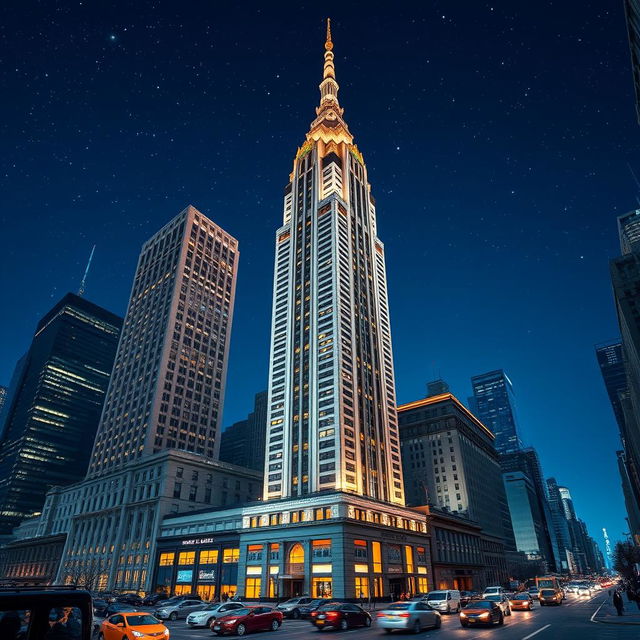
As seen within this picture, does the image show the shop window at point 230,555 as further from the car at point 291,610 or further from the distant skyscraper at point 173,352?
the car at point 291,610

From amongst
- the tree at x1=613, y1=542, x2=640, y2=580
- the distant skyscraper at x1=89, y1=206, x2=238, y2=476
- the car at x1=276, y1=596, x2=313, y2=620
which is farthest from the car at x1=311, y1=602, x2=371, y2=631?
the distant skyscraper at x1=89, y1=206, x2=238, y2=476

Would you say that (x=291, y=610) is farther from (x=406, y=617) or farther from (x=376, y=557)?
(x=376, y=557)

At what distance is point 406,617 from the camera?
2198cm

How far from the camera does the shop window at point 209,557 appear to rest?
7547 cm

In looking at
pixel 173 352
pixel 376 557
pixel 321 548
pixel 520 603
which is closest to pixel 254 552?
pixel 321 548

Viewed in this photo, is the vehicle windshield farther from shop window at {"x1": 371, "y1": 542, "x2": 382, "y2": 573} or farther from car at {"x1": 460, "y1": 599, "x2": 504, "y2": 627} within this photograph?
shop window at {"x1": 371, "y1": 542, "x2": 382, "y2": 573}

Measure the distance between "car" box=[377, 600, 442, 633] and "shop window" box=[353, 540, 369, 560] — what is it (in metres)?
43.4

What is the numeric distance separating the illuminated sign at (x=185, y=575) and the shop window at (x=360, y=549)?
107 ft

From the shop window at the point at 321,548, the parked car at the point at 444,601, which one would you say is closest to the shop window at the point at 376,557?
the shop window at the point at 321,548

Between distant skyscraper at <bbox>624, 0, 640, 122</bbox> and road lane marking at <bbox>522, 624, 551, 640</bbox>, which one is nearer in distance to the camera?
road lane marking at <bbox>522, 624, 551, 640</bbox>

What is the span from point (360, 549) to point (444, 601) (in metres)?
29.4

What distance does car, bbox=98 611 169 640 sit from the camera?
17.5 metres

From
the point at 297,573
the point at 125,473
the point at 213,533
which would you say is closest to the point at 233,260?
the point at 125,473

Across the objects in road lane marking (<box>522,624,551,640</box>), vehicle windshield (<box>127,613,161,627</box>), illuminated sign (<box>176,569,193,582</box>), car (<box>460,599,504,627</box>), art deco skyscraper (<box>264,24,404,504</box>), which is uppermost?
art deco skyscraper (<box>264,24,404,504</box>)
